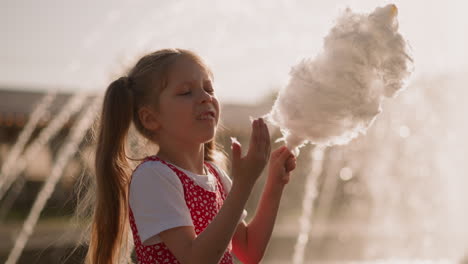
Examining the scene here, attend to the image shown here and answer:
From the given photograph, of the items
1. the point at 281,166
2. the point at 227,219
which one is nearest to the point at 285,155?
the point at 281,166

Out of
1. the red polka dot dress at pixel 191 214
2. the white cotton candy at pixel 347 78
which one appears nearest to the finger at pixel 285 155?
the white cotton candy at pixel 347 78

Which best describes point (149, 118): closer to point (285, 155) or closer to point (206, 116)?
point (206, 116)

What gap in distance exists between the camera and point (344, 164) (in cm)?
1888

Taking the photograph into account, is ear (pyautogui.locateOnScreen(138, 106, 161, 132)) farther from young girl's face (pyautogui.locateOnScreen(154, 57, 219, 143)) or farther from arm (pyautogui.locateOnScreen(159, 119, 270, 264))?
arm (pyautogui.locateOnScreen(159, 119, 270, 264))

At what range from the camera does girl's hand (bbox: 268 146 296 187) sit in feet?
9.33

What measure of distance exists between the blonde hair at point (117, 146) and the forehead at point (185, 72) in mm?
27

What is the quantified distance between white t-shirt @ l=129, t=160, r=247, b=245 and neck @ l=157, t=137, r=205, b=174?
0.12 metres

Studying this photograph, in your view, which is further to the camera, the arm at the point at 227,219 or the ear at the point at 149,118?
the ear at the point at 149,118

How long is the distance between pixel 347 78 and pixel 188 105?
0.70 metres

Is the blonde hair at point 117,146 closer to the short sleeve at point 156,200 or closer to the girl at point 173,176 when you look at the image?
the girl at point 173,176

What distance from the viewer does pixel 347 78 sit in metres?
2.55

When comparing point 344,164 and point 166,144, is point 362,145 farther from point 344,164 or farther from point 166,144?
point 166,144

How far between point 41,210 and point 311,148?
8064 millimetres

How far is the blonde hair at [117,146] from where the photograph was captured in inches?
105
